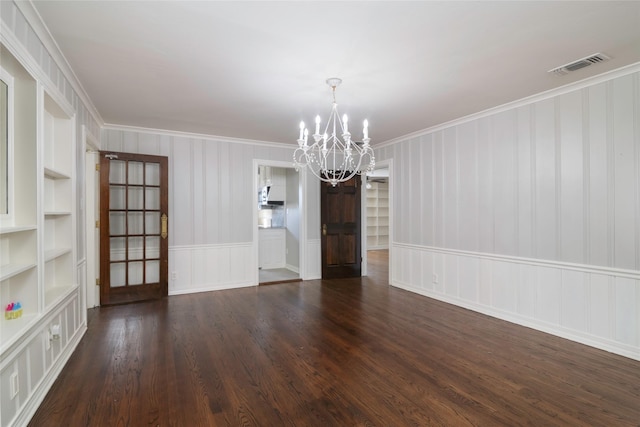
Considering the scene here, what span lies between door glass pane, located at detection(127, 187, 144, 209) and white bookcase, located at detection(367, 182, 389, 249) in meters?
7.22

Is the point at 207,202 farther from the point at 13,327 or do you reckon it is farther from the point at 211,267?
the point at 13,327

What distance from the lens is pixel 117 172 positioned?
4457 mm

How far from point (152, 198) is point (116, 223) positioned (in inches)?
22.5

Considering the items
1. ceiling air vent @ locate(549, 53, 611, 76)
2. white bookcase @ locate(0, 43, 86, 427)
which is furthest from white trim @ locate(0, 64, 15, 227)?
ceiling air vent @ locate(549, 53, 611, 76)

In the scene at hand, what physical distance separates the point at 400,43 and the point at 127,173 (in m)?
3.92

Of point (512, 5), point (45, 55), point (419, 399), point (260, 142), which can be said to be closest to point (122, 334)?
point (45, 55)

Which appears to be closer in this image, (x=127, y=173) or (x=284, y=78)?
(x=284, y=78)

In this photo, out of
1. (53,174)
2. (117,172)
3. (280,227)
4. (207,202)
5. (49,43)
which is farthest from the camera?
(280,227)

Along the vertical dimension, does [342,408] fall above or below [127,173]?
below

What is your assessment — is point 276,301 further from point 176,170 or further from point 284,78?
point 284,78

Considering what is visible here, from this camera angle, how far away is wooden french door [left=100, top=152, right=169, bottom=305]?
4406 millimetres

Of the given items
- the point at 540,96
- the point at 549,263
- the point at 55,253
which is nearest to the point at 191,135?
the point at 55,253

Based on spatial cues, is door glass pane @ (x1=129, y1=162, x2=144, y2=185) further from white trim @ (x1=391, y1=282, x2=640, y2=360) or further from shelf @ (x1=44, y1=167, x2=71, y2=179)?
white trim @ (x1=391, y1=282, x2=640, y2=360)

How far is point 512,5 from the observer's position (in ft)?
6.20
